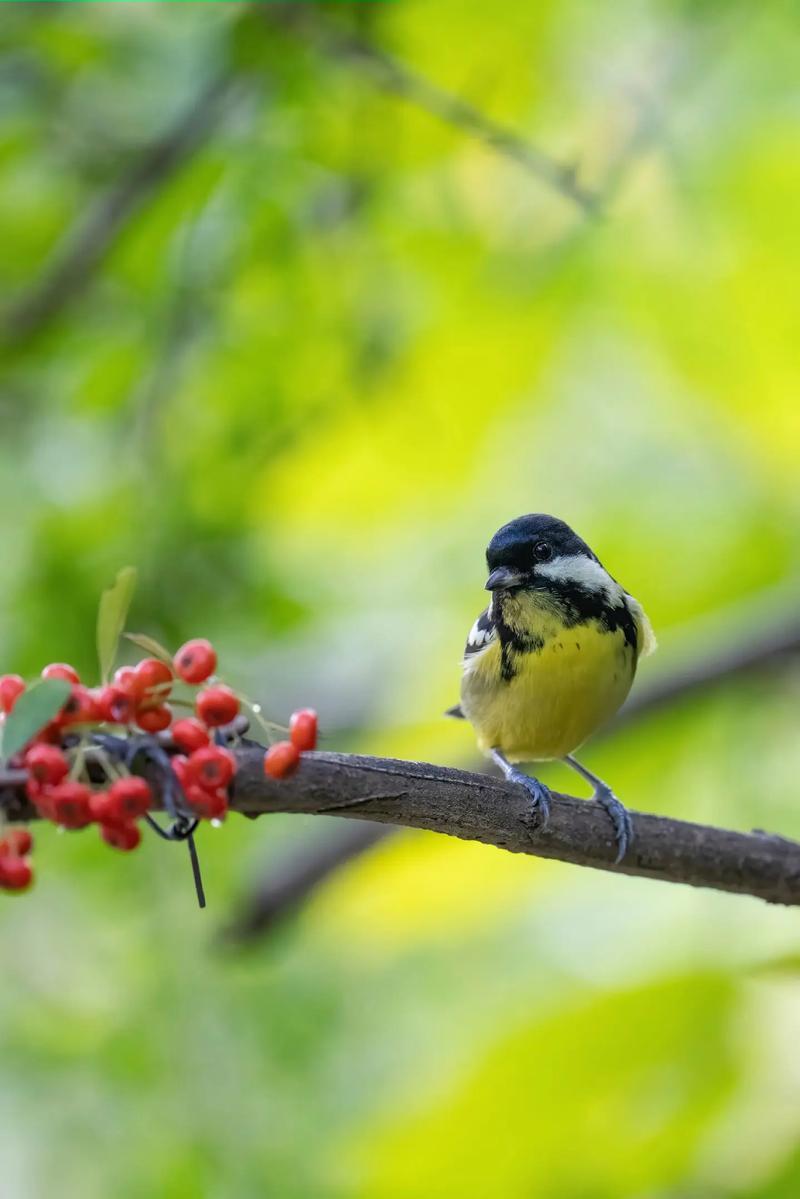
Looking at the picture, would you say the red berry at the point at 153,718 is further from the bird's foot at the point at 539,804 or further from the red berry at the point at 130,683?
the bird's foot at the point at 539,804

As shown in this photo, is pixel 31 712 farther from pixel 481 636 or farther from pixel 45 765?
pixel 481 636

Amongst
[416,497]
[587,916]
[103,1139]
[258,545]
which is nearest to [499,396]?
[416,497]

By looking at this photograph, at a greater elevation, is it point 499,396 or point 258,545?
point 499,396

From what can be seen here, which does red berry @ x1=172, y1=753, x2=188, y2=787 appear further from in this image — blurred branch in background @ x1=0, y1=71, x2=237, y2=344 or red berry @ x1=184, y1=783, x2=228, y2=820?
blurred branch in background @ x1=0, y1=71, x2=237, y2=344

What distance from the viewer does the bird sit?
277cm

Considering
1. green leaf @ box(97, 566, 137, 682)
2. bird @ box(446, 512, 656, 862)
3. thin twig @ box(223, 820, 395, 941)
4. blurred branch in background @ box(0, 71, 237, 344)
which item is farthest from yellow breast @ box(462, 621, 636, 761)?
blurred branch in background @ box(0, 71, 237, 344)

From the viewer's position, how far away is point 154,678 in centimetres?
169

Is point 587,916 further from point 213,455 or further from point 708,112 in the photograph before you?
point 708,112

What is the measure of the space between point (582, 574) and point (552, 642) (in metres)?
0.17

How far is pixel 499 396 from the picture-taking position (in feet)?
16.3

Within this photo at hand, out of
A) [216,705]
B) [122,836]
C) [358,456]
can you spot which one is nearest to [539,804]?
[216,705]

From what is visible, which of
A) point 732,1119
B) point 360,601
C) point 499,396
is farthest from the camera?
point 360,601

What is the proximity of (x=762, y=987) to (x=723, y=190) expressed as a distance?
3292 millimetres

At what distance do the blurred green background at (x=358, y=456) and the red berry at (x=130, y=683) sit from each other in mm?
1794
